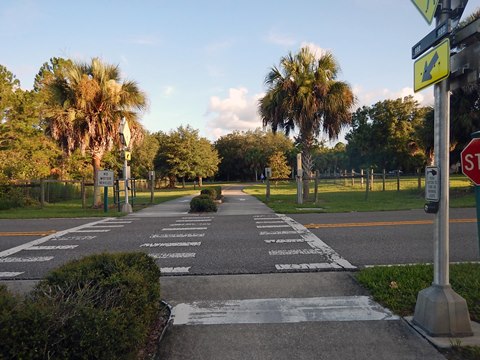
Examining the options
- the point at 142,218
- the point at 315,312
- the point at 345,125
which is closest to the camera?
the point at 315,312

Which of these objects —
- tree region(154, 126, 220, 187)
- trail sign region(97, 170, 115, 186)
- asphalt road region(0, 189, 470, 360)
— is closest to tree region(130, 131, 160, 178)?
tree region(154, 126, 220, 187)

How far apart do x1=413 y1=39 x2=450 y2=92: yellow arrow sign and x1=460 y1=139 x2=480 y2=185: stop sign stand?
29.1 inches

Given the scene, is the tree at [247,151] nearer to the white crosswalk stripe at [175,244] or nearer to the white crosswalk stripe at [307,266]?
the white crosswalk stripe at [175,244]

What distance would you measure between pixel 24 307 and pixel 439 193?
13.0 ft

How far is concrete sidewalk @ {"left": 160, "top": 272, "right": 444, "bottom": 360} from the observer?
371 cm

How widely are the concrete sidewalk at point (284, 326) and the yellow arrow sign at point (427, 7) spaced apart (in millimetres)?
3381

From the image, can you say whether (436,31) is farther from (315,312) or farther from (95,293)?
(95,293)

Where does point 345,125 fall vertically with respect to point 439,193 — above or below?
above

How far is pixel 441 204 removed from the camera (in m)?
4.02

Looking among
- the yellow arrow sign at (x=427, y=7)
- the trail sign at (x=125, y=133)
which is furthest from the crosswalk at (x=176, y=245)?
the trail sign at (x=125, y=133)

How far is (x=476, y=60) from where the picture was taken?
3.70 m

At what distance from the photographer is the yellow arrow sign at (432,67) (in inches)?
149

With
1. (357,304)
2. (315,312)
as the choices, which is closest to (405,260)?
(357,304)

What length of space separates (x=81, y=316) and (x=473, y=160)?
3837 mm
